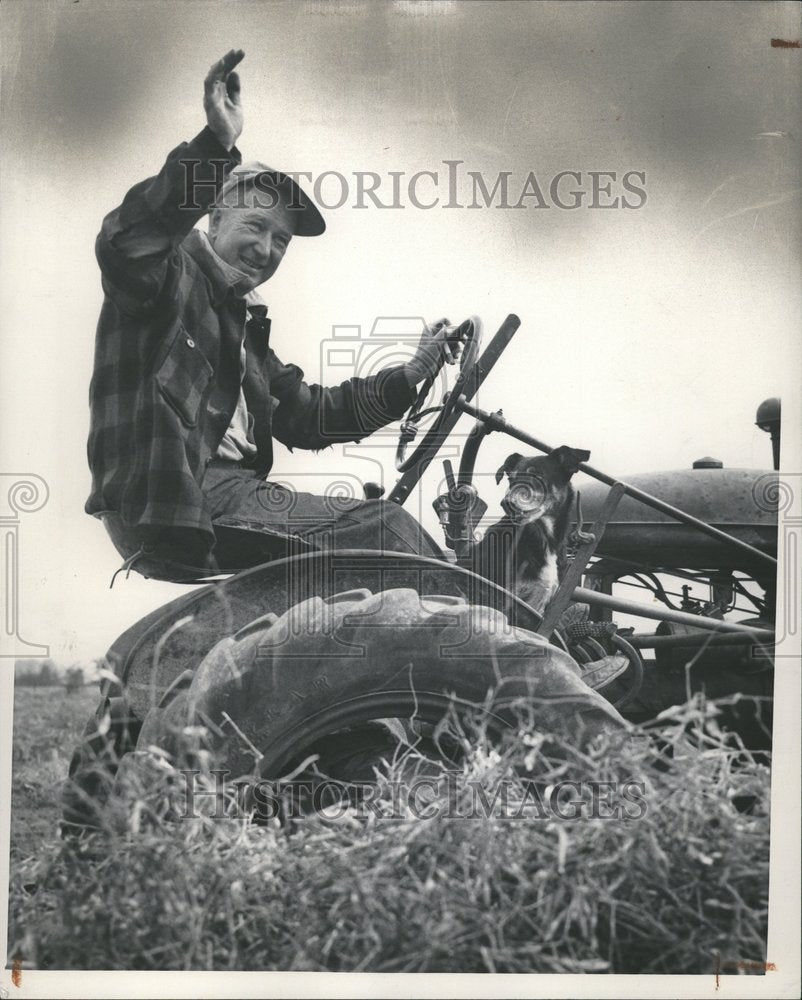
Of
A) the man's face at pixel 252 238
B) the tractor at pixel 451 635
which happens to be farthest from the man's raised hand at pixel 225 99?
the tractor at pixel 451 635

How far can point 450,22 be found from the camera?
5445mm

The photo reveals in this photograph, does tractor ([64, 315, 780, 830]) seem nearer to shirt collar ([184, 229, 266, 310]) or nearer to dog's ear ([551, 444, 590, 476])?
dog's ear ([551, 444, 590, 476])

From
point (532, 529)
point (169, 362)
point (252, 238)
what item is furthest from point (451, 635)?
point (252, 238)

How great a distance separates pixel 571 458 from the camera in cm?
534

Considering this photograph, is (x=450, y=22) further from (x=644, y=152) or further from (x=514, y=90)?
(x=644, y=152)

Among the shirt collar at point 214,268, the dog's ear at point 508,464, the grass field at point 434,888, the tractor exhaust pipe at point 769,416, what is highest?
the shirt collar at point 214,268

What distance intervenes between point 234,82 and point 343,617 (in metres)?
Answer: 2.00

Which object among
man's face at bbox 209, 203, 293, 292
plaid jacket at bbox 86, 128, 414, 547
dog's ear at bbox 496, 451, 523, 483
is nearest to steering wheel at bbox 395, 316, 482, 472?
plaid jacket at bbox 86, 128, 414, 547

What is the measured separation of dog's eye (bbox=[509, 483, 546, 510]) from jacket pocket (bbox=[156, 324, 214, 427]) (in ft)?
3.90

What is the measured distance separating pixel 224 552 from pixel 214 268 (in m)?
1.04

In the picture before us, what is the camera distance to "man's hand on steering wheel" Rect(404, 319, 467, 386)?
5.36 meters

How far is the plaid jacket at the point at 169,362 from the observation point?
203 inches

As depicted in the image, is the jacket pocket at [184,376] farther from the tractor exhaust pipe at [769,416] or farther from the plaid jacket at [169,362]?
the tractor exhaust pipe at [769,416]

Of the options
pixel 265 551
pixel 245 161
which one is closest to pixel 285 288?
pixel 245 161
